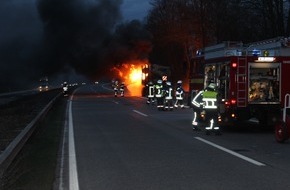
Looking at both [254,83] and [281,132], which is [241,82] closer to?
[254,83]

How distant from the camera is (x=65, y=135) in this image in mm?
15195

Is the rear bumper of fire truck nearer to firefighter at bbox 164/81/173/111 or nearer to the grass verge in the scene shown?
the grass verge

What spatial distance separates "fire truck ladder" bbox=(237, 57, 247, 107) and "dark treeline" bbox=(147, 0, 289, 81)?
23827mm

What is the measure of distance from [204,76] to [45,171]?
983 cm

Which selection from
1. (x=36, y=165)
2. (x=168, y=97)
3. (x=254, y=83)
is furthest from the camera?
(x=168, y=97)

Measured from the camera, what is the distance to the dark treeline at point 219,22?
133 feet

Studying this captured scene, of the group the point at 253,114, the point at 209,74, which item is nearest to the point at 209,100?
the point at 253,114

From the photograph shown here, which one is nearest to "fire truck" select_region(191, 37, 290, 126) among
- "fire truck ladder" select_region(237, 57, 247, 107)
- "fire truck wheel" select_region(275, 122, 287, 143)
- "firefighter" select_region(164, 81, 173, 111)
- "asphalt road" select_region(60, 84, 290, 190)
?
"fire truck ladder" select_region(237, 57, 247, 107)

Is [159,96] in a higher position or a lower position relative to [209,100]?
lower

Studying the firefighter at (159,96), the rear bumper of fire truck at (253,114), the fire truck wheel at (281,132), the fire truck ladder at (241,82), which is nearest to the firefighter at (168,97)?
the firefighter at (159,96)

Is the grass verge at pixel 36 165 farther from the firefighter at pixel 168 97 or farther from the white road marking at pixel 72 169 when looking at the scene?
the firefighter at pixel 168 97

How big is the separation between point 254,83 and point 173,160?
652 centimetres

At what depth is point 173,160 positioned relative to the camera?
1020 centimetres

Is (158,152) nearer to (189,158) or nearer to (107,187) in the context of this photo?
(189,158)
